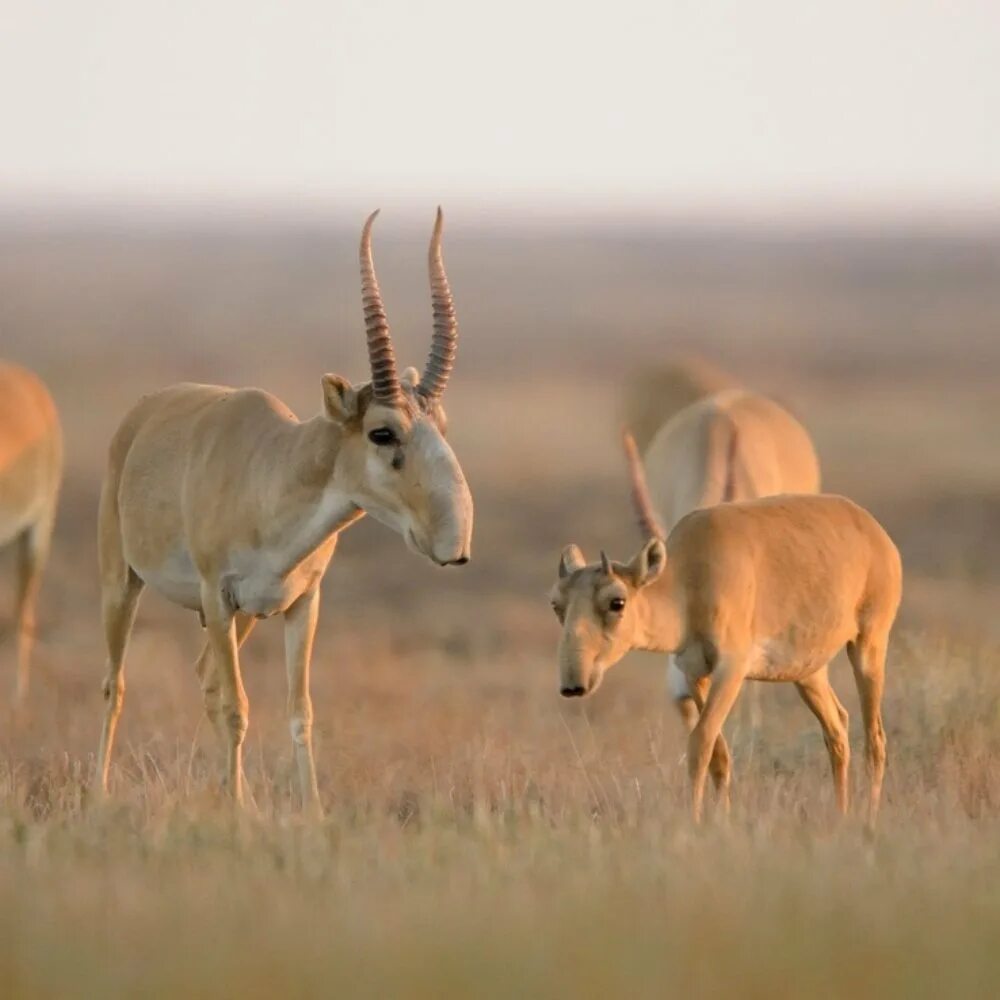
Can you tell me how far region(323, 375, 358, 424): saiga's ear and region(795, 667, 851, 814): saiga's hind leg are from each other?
230 cm

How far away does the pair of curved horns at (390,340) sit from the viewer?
9.65m

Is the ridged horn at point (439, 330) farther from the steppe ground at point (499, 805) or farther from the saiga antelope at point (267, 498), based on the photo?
the steppe ground at point (499, 805)

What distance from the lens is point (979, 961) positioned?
268 inches

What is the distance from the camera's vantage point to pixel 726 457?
13.3 m

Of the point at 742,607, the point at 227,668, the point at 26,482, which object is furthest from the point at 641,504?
the point at 26,482

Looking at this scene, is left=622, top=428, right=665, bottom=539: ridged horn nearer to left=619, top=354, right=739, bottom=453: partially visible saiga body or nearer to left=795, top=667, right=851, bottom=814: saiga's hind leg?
left=795, top=667, right=851, bottom=814: saiga's hind leg

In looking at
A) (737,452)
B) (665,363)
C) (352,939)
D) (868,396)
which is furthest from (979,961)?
(868,396)

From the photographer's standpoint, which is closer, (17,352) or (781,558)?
(781,558)

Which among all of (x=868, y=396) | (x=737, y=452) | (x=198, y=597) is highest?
(x=868, y=396)

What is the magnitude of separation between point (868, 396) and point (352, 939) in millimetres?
45627

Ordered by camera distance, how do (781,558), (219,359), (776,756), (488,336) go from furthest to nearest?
(488,336)
(219,359)
(776,756)
(781,558)

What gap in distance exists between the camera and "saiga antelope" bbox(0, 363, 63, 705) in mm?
15141

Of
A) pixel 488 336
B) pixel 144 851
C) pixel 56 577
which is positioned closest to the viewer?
pixel 144 851

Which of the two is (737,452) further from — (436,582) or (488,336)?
(488,336)
